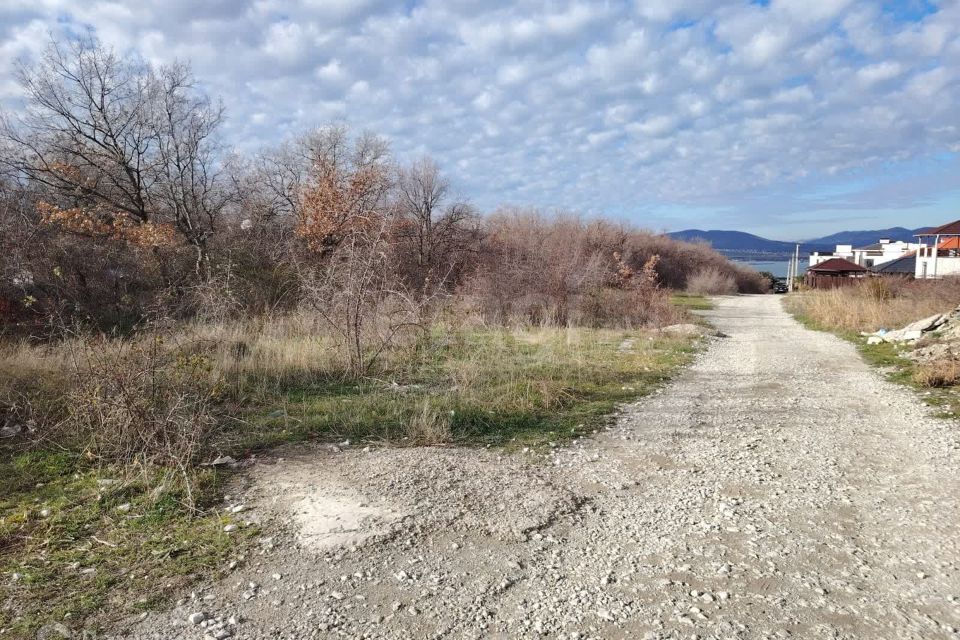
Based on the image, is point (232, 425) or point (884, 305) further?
point (884, 305)

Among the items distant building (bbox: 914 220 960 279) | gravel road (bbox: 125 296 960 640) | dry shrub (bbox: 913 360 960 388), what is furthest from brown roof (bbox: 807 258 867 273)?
gravel road (bbox: 125 296 960 640)

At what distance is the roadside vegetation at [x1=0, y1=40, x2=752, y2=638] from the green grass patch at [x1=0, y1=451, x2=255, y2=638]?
17mm

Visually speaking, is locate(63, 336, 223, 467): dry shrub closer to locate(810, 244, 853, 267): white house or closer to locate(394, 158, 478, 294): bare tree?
locate(394, 158, 478, 294): bare tree

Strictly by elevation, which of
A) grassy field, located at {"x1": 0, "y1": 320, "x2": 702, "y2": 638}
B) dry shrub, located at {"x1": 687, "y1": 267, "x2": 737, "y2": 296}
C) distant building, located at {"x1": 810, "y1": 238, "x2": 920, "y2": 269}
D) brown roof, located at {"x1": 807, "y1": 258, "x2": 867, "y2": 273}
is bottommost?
grassy field, located at {"x1": 0, "y1": 320, "x2": 702, "y2": 638}

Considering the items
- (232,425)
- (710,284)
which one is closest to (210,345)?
(232,425)

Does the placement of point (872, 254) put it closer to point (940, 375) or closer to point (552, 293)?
point (552, 293)

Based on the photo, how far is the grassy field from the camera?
3.44 metres

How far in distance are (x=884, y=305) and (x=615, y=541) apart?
1784cm

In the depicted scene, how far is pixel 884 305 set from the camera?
17672 mm

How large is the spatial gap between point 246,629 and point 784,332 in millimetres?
Answer: 17276

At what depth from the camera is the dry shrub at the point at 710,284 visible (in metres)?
41.5

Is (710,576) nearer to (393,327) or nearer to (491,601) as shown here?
(491,601)

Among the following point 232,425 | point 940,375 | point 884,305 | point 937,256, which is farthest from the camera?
point 937,256

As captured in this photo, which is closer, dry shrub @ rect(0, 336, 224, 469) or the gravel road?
the gravel road
